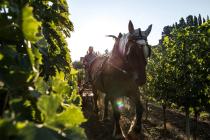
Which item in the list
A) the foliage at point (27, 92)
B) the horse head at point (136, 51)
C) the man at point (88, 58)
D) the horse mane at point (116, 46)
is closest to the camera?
the foliage at point (27, 92)

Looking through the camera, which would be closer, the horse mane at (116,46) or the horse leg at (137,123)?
the horse leg at (137,123)

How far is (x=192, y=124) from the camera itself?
69.1 feet

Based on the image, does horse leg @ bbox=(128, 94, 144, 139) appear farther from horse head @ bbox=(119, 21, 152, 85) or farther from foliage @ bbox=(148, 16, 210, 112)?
foliage @ bbox=(148, 16, 210, 112)

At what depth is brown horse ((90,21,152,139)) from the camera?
→ 8266 mm

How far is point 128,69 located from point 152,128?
9.74 meters

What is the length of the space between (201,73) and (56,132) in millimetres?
12942

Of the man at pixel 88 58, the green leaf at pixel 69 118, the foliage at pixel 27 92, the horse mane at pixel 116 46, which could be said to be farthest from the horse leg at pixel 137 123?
the green leaf at pixel 69 118

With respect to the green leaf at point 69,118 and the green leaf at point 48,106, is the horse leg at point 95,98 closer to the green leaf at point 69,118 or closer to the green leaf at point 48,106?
the green leaf at point 69,118

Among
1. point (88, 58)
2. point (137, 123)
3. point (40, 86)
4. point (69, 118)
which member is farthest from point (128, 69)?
point (69, 118)

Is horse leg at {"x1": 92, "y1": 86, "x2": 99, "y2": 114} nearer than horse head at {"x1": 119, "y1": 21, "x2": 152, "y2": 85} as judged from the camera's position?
No

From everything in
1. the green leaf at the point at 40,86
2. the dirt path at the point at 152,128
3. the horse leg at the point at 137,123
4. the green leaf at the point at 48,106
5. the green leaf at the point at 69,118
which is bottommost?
the dirt path at the point at 152,128

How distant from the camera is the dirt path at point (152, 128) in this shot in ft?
36.0

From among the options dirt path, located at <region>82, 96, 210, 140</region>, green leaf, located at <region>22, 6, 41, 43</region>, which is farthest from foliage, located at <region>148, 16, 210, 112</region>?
green leaf, located at <region>22, 6, 41, 43</region>

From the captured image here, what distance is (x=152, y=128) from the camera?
17719 mm
